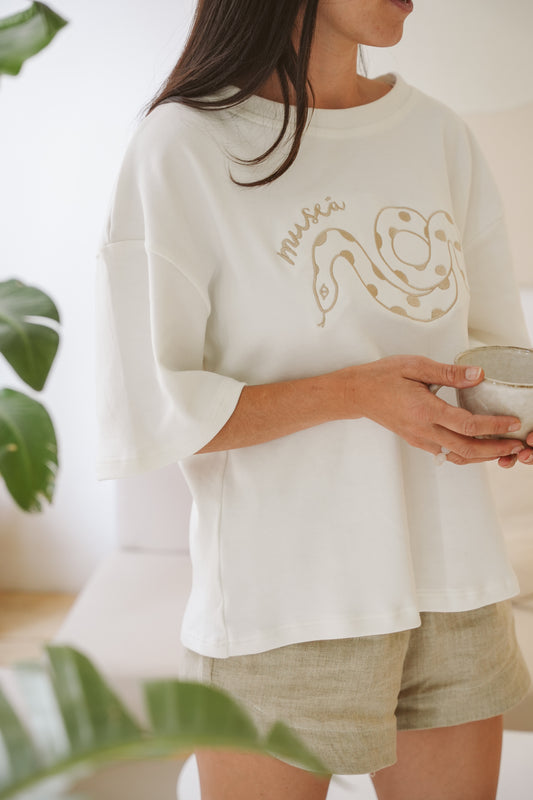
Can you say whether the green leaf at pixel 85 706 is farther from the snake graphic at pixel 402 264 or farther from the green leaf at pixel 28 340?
the snake graphic at pixel 402 264

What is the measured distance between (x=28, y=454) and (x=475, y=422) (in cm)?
41

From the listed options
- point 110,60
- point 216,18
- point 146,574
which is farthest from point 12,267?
point 216,18

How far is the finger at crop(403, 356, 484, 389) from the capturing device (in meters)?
0.74

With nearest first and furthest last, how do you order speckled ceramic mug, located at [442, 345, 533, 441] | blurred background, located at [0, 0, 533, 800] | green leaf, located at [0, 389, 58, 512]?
green leaf, located at [0, 389, 58, 512] < speckled ceramic mug, located at [442, 345, 533, 441] < blurred background, located at [0, 0, 533, 800]

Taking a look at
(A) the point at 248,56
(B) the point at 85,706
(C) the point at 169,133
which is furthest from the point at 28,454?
(A) the point at 248,56

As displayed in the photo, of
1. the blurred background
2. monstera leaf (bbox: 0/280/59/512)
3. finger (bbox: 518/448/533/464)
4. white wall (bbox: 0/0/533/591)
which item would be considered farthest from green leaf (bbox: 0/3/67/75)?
white wall (bbox: 0/0/533/591)

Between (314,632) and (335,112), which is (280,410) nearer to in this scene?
(314,632)

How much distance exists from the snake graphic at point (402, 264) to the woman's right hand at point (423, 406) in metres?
0.09

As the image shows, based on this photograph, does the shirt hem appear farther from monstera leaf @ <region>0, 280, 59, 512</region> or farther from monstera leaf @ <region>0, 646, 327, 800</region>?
monstera leaf @ <region>0, 646, 327, 800</region>

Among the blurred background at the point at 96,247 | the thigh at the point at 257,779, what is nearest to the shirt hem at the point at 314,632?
the thigh at the point at 257,779

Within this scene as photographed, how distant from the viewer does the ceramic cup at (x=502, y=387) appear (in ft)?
2.39

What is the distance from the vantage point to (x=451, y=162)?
3.27 ft

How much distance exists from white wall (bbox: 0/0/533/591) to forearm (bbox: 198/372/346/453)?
1.41 metres

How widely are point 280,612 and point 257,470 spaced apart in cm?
15
